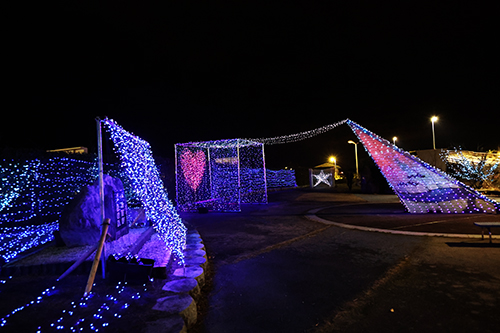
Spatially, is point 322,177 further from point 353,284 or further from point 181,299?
point 181,299

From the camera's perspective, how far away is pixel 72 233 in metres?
5.18

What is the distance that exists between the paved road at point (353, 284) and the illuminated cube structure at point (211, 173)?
20.7 ft

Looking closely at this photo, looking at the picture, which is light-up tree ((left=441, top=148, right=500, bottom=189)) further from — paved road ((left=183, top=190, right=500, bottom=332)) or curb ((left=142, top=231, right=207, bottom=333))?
curb ((left=142, top=231, right=207, bottom=333))

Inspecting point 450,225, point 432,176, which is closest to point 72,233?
point 450,225

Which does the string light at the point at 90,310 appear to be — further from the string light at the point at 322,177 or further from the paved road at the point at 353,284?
the string light at the point at 322,177

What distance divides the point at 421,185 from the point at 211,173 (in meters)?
9.40

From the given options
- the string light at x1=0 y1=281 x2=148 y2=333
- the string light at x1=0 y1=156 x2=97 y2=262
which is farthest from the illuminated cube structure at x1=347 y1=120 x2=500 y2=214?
the string light at x1=0 y1=156 x2=97 y2=262

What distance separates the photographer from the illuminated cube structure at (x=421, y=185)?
30.0ft

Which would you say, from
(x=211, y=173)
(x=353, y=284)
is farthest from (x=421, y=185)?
(x=211, y=173)

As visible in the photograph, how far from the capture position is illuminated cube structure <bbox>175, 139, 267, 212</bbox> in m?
12.4

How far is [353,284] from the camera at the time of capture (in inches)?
154

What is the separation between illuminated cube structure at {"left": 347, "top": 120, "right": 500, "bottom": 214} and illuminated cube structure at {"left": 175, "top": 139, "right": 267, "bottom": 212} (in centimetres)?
550

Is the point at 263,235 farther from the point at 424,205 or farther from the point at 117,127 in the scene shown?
the point at 424,205

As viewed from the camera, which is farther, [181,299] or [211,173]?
[211,173]
